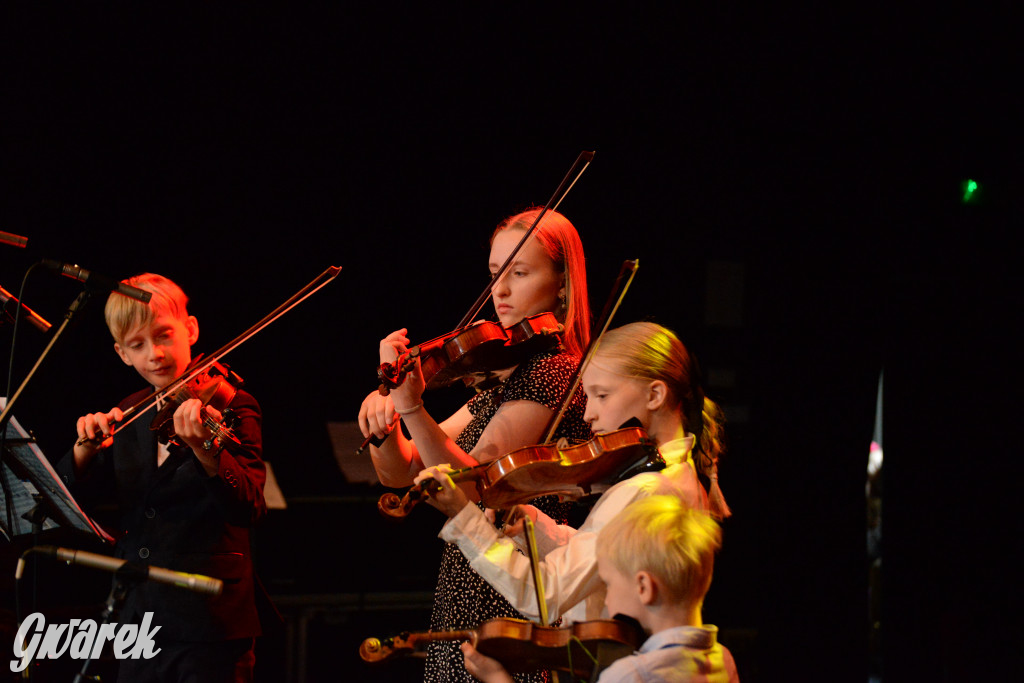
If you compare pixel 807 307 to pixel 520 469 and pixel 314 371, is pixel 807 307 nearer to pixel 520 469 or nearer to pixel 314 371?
pixel 314 371

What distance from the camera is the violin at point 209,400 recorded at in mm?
2166

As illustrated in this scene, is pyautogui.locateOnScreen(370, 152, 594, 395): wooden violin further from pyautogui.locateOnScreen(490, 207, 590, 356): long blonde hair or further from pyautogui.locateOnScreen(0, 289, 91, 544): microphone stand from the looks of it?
pyautogui.locateOnScreen(0, 289, 91, 544): microphone stand

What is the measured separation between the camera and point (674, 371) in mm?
1881

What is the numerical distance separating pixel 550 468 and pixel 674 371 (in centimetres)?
35

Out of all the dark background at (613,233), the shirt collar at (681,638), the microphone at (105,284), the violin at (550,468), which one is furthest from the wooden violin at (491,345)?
the dark background at (613,233)

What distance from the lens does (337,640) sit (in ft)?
12.9

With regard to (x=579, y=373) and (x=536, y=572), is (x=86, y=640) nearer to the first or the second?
(x=536, y=572)

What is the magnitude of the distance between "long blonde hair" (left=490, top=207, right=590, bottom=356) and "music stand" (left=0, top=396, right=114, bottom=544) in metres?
1.15

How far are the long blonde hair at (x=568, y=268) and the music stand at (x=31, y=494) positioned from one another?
3.79 feet

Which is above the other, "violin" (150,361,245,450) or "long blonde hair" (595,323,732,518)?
"violin" (150,361,245,450)

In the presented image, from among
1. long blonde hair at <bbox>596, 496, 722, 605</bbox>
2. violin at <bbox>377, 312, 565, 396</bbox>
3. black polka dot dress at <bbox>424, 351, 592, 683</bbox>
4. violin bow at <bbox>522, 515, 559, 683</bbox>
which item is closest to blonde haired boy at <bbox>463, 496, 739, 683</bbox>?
long blonde hair at <bbox>596, 496, 722, 605</bbox>

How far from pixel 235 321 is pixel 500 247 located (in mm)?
1792

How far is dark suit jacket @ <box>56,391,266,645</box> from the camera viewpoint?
2.18 meters

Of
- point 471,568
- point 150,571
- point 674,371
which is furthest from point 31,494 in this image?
point 674,371
